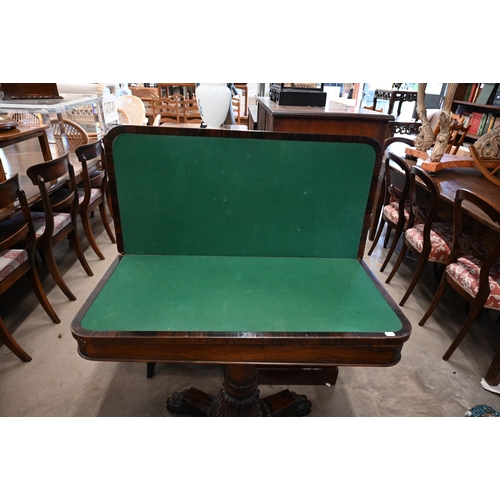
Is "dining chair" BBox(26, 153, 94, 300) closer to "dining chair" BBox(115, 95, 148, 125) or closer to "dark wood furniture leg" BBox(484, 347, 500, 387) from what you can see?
"dining chair" BBox(115, 95, 148, 125)

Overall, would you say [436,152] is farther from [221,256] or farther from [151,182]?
[151,182]

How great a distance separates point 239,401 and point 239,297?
1.59 feet

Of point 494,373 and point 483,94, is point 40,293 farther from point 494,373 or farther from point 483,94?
point 483,94

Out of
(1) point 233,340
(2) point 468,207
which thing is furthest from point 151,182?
(2) point 468,207

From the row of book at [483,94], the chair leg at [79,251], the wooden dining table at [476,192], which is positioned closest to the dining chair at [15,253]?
the chair leg at [79,251]

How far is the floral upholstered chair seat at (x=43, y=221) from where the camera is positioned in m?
2.11

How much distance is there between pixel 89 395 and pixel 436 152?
2.57 metres

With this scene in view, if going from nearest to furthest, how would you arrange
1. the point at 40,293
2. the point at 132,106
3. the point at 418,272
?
1. the point at 40,293
2. the point at 418,272
3. the point at 132,106

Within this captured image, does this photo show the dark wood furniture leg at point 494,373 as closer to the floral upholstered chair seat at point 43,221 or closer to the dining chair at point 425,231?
the dining chair at point 425,231

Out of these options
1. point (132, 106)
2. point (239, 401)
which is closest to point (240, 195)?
point (239, 401)

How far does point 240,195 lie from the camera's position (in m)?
1.14

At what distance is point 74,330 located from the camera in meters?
0.83

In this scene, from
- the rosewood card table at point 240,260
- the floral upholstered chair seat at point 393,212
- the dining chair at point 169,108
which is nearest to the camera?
the rosewood card table at point 240,260

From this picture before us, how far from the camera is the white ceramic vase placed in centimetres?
147
